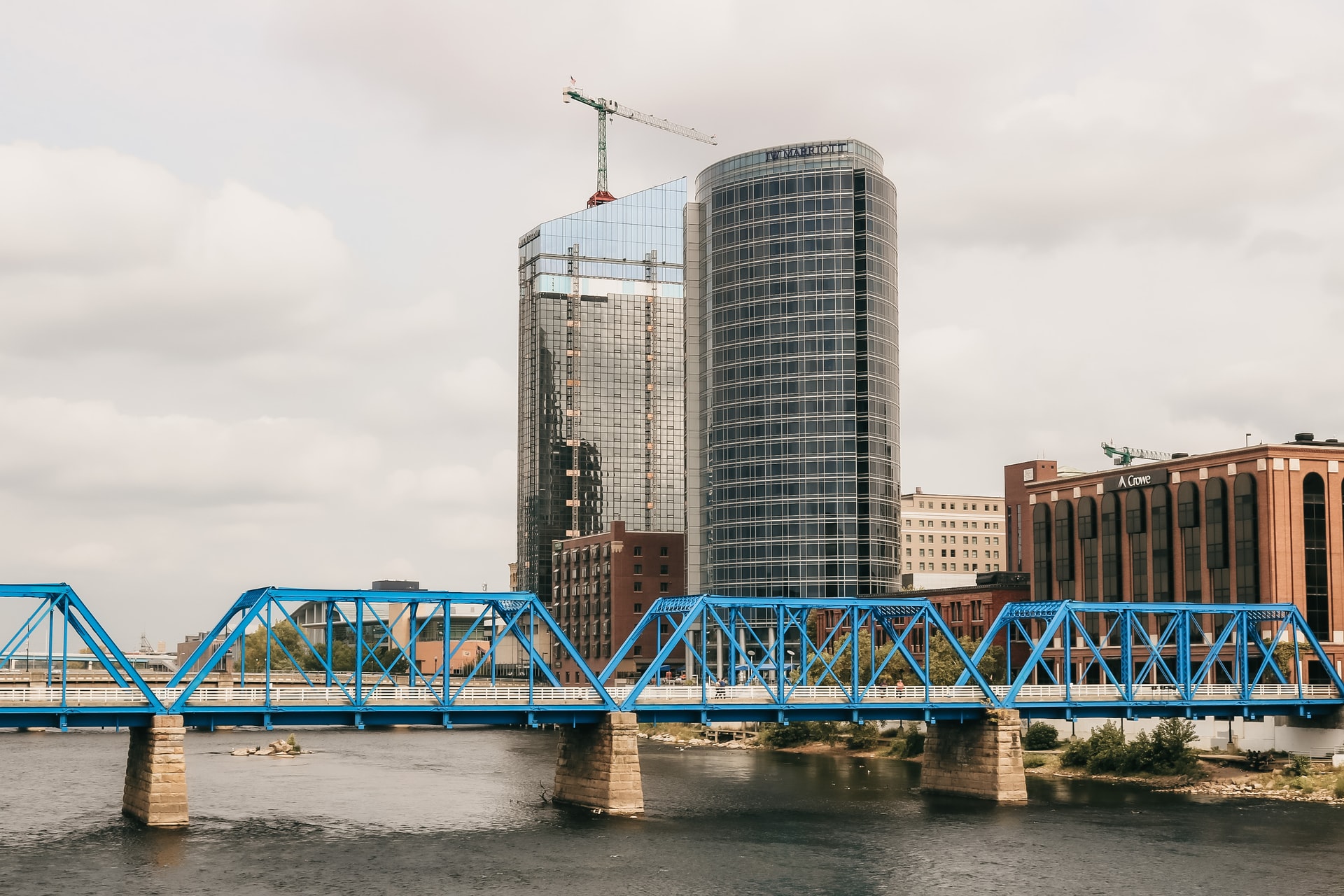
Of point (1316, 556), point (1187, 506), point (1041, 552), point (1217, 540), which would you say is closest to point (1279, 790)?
point (1316, 556)

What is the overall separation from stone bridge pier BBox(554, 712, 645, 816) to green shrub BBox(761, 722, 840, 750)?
183ft

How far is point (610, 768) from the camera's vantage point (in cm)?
9306

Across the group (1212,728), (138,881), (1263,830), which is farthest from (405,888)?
(1212,728)

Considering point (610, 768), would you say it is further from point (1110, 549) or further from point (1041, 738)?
point (1110, 549)

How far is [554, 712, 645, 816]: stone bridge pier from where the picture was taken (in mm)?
92688

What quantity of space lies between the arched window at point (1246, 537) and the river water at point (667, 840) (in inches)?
1165

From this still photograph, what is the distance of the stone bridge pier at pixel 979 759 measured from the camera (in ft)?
333

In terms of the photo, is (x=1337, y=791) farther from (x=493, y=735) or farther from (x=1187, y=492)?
(x=493, y=735)

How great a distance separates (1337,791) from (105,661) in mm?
79227

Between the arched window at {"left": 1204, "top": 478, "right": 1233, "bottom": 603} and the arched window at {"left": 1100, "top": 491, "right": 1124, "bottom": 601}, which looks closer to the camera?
the arched window at {"left": 1204, "top": 478, "right": 1233, "bottom": 603}

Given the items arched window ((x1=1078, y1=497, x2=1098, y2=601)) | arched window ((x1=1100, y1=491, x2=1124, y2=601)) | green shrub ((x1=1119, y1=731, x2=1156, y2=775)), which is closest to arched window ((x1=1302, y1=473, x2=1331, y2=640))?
arched window ((x1=1100, y1=491, x2=1124, y2=601))

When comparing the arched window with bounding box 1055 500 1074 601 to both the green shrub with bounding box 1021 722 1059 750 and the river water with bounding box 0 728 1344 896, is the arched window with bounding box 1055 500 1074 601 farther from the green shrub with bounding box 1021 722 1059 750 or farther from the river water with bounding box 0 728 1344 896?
the river water with bounding box 0 728 1344 896

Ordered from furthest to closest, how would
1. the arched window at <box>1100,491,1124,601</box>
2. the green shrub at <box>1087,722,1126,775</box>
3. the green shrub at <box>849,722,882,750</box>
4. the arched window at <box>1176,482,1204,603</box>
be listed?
the arched window at <box>1100,491,1124,601</box> < the green shrub at <box>849,722,882,750</box> < the arched window at <box>1176,482,1204,603</box> < the green shrub at <box>1087,722,1126,775</box>

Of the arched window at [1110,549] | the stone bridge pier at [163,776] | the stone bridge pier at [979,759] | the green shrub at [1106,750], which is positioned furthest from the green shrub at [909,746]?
the stone bridge pier at [163,776]
